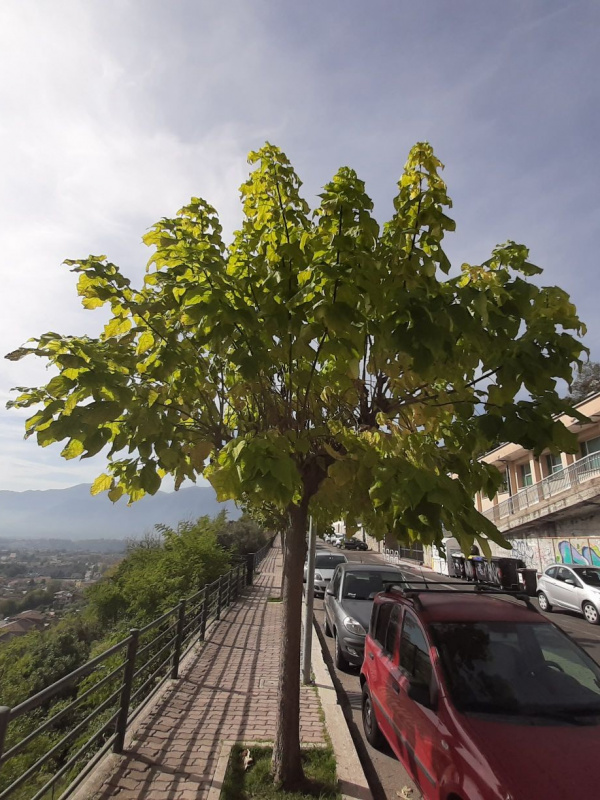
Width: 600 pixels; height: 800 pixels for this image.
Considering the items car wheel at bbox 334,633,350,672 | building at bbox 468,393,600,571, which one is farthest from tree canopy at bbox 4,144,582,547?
building at bbox 468,393,600,571

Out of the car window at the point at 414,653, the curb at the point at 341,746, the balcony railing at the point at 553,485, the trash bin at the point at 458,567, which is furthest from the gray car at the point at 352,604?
the trash bin at the point at 458,567

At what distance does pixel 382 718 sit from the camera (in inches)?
190

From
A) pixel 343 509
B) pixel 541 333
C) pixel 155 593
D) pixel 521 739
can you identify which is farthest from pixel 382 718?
pixel 155 593

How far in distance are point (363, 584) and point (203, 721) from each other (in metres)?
4.71

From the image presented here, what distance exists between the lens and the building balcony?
21.1m

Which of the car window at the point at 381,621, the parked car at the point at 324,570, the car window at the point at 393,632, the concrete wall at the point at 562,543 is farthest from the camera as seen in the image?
the concrete wall at the point at 562,543

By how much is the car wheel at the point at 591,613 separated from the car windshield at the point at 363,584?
750cm

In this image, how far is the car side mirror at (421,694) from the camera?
11.3 ft

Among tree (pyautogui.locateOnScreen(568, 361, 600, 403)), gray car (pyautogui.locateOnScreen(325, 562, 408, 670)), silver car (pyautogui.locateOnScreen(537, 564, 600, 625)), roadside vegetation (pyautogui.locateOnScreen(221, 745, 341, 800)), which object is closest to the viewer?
roadside vegetation (pyautogui.locateOnScreen(221, 745, 341, 800))

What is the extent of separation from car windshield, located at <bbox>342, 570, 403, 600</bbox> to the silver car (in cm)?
726

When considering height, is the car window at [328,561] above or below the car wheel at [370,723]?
above

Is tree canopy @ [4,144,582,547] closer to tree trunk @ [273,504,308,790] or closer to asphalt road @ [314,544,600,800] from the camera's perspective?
tree trunk @ [273,504,308,790]

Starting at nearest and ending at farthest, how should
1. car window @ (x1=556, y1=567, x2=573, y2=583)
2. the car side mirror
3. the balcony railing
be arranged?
the car side mirror → car window @ (x1=556, y1=567, x2=573, y2=583) → the balcony railing

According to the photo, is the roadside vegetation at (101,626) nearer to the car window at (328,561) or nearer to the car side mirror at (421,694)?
the car window at (328,561)
